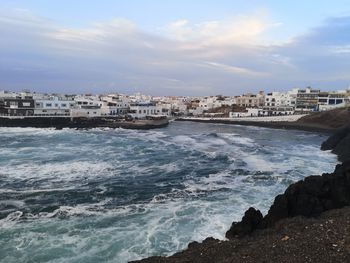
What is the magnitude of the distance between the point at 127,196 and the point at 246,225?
7.69 meters

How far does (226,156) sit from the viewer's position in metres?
33.4

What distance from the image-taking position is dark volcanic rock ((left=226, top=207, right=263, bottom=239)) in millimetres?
13633

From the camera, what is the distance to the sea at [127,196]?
13.7 metres

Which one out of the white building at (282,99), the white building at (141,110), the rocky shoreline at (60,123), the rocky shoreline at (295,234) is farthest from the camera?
the white building at (282,99)

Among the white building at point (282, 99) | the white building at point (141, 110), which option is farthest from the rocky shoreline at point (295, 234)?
the white building at point (282, 99)

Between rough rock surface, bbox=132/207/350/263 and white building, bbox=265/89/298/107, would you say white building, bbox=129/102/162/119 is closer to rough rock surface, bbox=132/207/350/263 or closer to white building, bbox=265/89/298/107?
white building, bbox=265/89/298/107

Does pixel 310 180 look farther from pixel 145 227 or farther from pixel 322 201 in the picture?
pixel 145 227

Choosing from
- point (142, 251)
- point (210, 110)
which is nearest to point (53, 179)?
point (142, 251)

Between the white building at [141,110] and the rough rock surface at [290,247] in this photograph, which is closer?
the rough rock surface at [290,247]

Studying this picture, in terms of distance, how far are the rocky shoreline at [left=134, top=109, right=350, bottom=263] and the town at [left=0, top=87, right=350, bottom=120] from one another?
227 ft

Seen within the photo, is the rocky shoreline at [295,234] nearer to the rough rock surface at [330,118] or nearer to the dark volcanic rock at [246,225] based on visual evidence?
the dark volcanic rock at [246,225]

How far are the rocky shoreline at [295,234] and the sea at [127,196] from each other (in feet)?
6.91

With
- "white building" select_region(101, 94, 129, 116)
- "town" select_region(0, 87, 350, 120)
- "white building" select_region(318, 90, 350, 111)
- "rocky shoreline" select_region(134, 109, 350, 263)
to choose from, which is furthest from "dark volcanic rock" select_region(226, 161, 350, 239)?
"white building" select_region(318, 90, 350, 111)

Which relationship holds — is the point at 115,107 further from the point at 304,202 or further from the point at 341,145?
the point at 304,202
